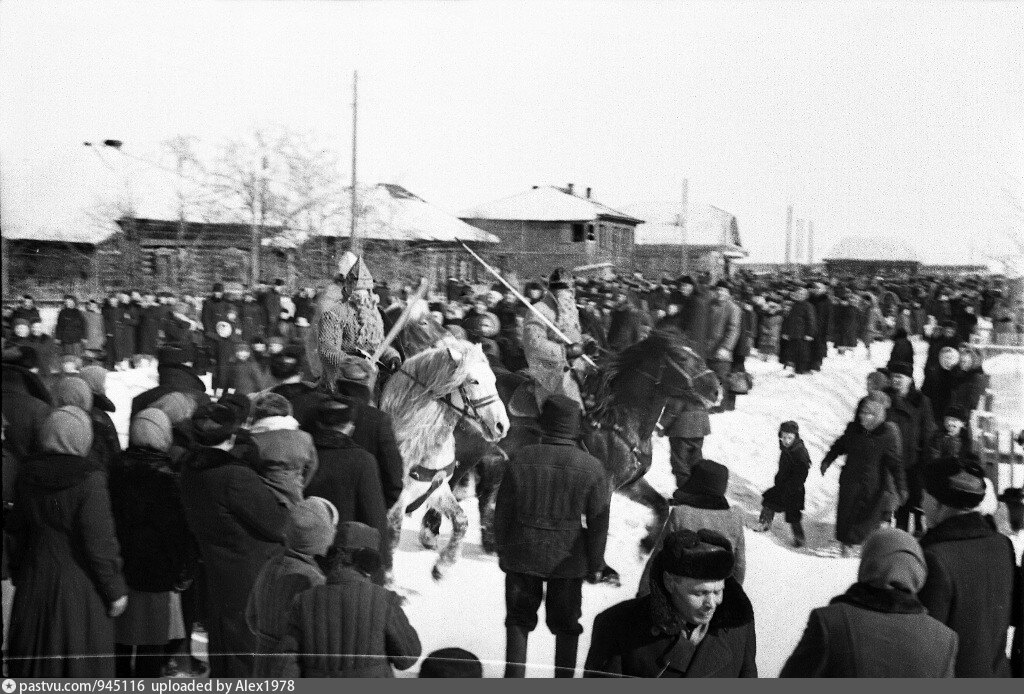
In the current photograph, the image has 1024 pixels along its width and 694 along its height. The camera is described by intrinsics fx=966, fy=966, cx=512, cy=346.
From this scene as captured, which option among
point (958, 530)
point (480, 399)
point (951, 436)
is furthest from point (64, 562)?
point (951, 436)

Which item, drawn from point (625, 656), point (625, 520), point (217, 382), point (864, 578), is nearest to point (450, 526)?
point (625, 520)

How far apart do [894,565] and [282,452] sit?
201 centimetres

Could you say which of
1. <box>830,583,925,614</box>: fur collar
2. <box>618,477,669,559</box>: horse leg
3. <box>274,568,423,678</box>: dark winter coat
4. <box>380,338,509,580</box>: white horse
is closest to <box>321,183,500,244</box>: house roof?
<box>380,338,509,580</box>: white horse

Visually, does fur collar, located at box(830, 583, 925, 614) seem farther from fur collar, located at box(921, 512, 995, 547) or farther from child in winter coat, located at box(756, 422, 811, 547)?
child in winter coat, located at box(756, 422, 811, 547)

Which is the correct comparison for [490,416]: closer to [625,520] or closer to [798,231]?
[625,520]

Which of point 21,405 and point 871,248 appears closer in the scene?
point 21,405

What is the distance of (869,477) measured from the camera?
14.2 feet

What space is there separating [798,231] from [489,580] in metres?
2.38

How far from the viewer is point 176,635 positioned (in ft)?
12.1

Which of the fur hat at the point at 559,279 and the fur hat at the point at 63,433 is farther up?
the fur hat at the point at 559,279

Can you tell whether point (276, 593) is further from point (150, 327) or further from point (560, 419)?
point (150, 327)

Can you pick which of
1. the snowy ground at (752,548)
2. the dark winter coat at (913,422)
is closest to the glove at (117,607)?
the snowy ground at (752,548)

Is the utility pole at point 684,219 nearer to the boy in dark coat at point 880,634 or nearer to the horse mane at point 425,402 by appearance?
the horse mane at point 425,402

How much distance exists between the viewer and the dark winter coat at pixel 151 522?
3475mm
